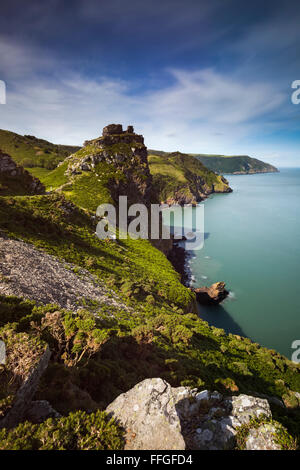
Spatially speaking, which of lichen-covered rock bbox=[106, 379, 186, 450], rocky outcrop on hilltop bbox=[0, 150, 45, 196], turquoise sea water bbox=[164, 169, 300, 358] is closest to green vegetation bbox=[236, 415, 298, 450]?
lichen-covered rock bbox=[106, 379, 186, 450]

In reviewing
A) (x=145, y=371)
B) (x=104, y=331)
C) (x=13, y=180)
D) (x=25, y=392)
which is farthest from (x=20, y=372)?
(x=13, y=180)

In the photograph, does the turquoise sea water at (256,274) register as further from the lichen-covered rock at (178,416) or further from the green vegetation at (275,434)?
the green vegetation at (275,434)

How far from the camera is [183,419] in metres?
8.20

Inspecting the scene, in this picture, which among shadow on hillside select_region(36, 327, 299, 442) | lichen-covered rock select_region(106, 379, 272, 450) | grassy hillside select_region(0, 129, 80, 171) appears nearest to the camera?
lichen-covered rock select_region(106, 379, 272, 450)

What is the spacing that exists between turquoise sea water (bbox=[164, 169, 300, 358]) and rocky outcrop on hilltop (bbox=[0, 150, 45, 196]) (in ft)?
153

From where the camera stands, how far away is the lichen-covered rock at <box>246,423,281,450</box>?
689 centimetres

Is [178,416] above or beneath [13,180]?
beneath

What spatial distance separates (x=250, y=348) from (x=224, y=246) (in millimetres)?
68409

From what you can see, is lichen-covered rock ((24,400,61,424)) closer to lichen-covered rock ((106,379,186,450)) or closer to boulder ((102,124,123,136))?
lichen-covered rock ((106,379,186,450))

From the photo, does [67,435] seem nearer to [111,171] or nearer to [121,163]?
[111,171]

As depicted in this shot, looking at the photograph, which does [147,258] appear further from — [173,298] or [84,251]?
[84,251]

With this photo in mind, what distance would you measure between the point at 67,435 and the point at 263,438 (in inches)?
268

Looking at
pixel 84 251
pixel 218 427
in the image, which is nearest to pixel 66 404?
pixel 218 427

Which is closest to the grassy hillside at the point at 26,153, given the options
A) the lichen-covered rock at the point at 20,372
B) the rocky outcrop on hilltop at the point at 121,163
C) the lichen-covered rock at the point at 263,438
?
the rocky outcrop on hilltop at the point at 121,163
